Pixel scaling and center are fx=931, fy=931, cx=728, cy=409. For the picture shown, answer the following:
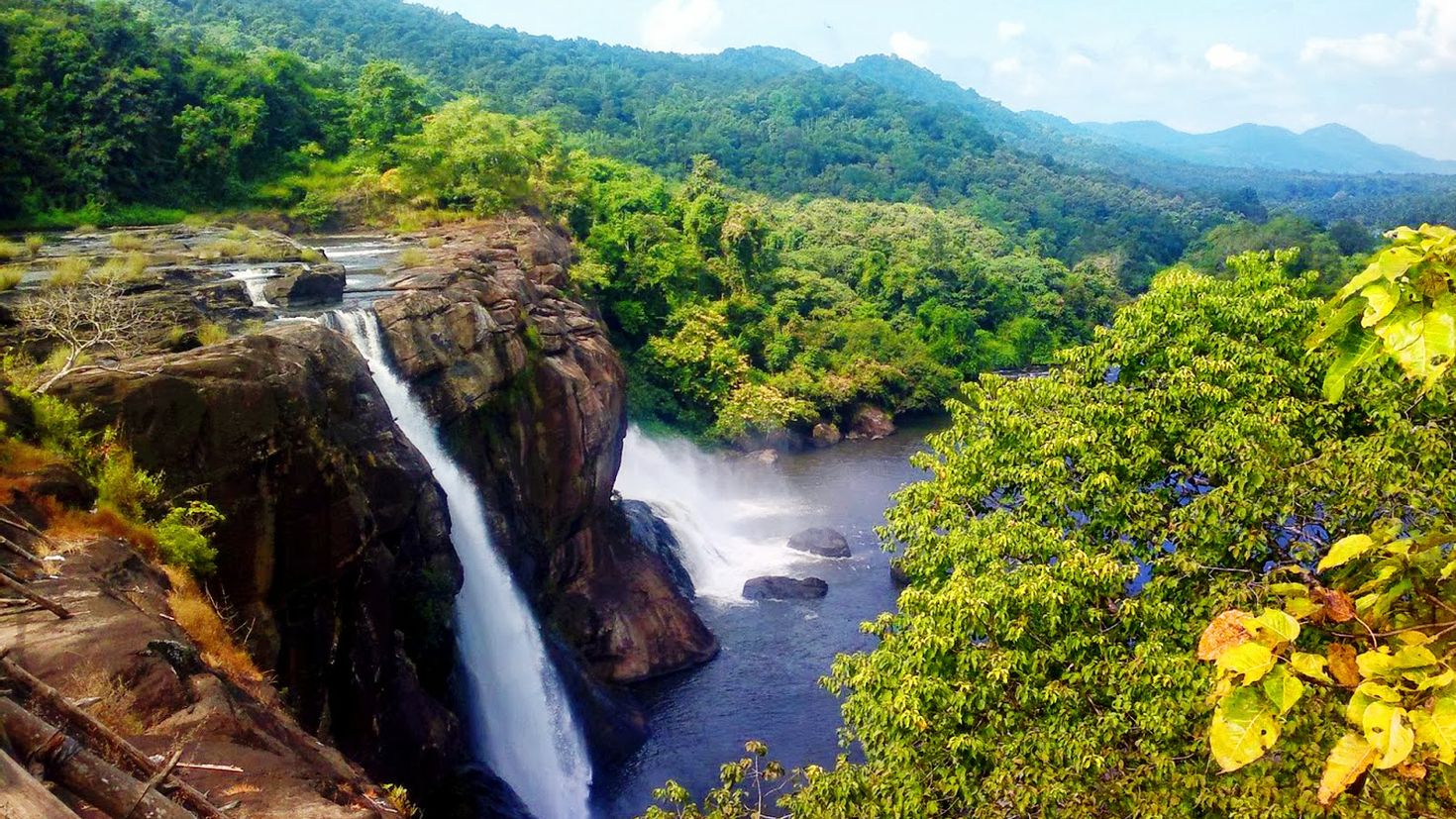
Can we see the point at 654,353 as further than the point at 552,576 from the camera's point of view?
Yes

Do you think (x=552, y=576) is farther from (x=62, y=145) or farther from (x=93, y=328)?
(x=62, y=145)

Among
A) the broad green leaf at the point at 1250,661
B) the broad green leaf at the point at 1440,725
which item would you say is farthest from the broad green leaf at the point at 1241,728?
the broad green leaf at the point at 1440,725

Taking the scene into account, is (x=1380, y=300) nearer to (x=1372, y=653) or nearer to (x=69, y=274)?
(x=1372, y=653)

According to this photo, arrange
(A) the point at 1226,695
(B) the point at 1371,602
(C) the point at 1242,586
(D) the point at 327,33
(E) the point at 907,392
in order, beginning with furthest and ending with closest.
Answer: (D) the point at 327,33, (E) the point at 907,392, (C) the point at 1242,586, (B) the point at 1371,602, (A) the point at 1226,695

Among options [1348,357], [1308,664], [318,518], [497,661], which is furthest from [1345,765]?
[497,661]

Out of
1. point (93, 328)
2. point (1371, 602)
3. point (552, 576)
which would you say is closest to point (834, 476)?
point (552, 576)

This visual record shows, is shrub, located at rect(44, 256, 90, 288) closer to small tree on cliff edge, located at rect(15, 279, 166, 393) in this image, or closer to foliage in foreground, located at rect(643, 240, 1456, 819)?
small tree on cliff edge, located at rect(15, 279, 166, 393)
